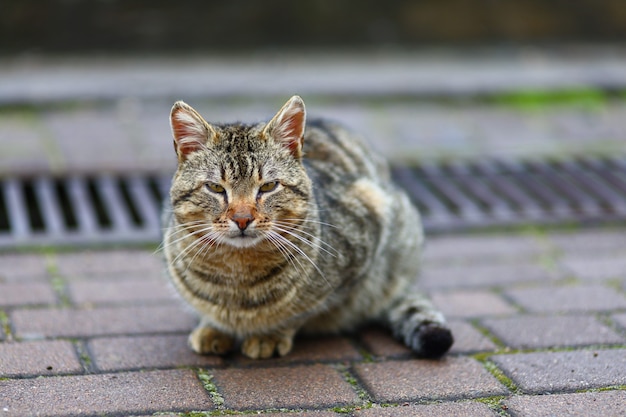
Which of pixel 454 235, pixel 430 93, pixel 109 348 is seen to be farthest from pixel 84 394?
pixel 430 93

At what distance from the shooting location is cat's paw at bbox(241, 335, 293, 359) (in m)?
3.04

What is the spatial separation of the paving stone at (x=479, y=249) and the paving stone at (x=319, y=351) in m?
0.96

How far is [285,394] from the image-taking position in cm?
272

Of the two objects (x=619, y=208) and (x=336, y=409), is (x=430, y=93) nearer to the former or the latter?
(x=619, y=208)

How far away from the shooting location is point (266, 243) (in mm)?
2918

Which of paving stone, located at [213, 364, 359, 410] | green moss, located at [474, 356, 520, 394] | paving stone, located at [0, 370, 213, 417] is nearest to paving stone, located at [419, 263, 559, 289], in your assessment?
green moss, located at [474, 356, 520, 394]

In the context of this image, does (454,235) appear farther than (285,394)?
Yes

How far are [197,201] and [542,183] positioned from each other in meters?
2.67

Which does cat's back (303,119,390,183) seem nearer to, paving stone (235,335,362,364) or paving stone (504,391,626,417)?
paving stone (235,335,362,364)

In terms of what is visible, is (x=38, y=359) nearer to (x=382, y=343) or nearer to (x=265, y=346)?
(x=265, y=346)

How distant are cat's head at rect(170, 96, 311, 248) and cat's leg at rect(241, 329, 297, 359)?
0.37 metres

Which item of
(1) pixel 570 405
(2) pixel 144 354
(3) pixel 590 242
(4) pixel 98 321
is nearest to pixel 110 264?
(4) pixel 98 321

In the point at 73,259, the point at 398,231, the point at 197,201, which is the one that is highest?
the point at 197,201

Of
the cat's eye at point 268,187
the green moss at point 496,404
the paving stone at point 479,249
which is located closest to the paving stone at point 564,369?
the green moss at point 496,404
